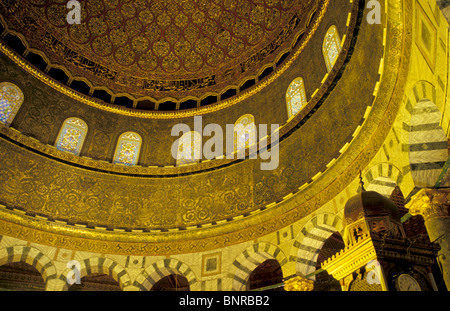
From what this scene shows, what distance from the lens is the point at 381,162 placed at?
7301 mm

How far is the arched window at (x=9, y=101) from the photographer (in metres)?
10.5

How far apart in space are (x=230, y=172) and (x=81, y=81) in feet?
20.0

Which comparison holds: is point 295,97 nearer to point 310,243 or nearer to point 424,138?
point 310,243

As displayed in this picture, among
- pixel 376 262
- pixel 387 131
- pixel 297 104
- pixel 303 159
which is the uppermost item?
pixel 297 104

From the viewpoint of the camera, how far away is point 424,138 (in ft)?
22.2

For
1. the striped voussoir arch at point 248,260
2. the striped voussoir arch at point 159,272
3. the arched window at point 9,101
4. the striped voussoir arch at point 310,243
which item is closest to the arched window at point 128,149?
the arched window at point 9,101

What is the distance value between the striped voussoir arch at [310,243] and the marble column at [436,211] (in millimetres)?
2499

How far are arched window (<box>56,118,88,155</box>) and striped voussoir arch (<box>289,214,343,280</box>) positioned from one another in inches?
278

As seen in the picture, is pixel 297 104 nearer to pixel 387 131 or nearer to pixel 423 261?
pixel 387 131

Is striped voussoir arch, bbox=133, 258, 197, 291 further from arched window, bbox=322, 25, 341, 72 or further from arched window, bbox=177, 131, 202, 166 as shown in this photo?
arched window, bbox=322, 25, 341, 72

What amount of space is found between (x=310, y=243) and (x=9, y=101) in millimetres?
8999
